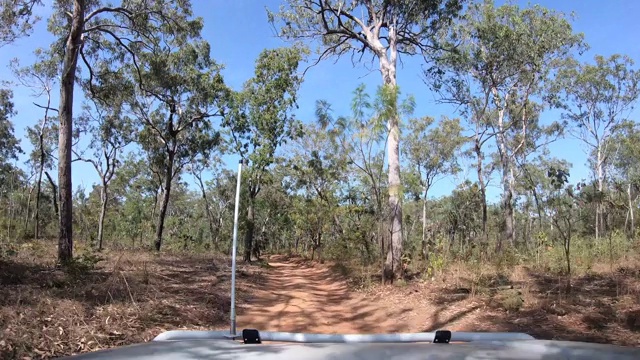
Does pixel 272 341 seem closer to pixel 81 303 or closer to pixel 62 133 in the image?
pixel 81 303

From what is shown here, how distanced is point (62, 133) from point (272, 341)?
10.5 m

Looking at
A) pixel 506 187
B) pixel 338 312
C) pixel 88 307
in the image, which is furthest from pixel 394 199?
pixel 506 187

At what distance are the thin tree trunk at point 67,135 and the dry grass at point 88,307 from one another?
76 cm

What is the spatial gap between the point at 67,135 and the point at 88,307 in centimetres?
585

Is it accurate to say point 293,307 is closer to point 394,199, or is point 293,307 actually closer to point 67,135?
point 394,199

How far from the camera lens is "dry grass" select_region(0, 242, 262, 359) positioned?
4922 millimetres

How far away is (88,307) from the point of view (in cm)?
614

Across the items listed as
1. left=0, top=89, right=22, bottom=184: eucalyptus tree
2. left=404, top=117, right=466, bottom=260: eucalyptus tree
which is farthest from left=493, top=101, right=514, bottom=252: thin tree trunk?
left=0, top=89, right=22, bottom=184: eucalyptus tree

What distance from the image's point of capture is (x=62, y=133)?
34.3ft

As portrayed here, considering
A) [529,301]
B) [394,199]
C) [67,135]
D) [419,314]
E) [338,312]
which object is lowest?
[338,312]

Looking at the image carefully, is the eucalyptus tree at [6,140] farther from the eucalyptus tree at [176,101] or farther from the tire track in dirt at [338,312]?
the tire track in dirt at [338,312]

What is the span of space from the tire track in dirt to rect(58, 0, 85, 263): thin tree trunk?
14.6ft

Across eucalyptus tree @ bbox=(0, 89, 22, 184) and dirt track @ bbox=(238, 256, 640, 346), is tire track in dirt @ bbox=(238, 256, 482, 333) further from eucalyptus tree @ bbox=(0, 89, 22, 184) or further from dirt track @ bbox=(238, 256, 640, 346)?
eucalyptus tree @ bbox=(0, 89, 22, 184)

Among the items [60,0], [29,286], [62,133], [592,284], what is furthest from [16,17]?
[592,284]
